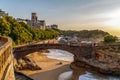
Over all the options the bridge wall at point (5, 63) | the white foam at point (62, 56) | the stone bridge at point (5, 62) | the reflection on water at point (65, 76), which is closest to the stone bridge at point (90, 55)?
the reflection on water at point (65, 76)

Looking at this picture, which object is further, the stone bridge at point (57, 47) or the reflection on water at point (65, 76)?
the stone bridge at point (57, 47)

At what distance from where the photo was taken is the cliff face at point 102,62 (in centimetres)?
5725

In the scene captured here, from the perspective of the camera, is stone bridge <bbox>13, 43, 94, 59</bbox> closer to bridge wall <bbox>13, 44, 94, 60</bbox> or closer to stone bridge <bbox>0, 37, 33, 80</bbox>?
bridge wall <bbox>13, 44, 94, 60</bbox>

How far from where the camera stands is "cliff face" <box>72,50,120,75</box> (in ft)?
188

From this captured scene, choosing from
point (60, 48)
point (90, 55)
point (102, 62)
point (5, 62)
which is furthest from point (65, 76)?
point (5, 62)

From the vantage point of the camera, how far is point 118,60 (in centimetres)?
6134

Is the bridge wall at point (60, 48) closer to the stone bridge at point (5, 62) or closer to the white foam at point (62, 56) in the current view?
the white foam at point (62, 56)

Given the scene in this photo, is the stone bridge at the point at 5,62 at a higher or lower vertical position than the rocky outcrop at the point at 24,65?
higher

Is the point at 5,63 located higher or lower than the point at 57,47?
higher

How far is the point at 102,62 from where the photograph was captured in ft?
199

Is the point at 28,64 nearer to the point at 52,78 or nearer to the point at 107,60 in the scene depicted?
the point at 52,78

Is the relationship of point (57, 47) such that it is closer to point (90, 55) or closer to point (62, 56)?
point (90, 55)

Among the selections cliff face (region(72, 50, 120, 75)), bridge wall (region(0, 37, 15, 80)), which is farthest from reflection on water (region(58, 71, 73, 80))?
bridge wall (region(0, 37, 15, 80))

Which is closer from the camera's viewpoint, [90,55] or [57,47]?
[57,47]
